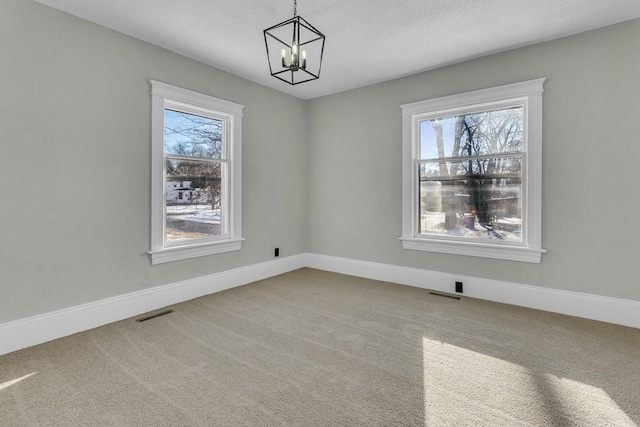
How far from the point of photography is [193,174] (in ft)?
12.0

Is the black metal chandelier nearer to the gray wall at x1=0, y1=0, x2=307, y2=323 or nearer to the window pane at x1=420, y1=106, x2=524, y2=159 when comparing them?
the gray wall at x1=0, y1=0, x2=307, y2=323

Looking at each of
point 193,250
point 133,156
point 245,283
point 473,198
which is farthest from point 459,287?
point 133,156

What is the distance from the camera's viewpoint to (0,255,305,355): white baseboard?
2.41 meters

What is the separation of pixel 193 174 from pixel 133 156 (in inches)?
27.4

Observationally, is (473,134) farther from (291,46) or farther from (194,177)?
(194,177)

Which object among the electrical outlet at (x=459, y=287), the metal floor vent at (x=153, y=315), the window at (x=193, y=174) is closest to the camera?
the metal floor vent at (x=153, y=315)

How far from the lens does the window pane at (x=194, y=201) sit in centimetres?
346

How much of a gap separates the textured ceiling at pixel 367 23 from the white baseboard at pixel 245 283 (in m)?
2.56

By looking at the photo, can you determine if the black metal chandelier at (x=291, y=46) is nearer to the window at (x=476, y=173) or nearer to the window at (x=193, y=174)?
the window at (x=193, y=174)

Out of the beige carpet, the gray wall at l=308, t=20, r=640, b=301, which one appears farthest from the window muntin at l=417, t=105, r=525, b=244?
the beige carpet

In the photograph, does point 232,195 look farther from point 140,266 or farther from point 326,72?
point 326,72

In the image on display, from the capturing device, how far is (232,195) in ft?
13.2

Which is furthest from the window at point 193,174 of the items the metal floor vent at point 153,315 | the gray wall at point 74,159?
the metal floor vent at point 153,315

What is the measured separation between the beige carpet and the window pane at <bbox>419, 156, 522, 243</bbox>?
3.08 feet
